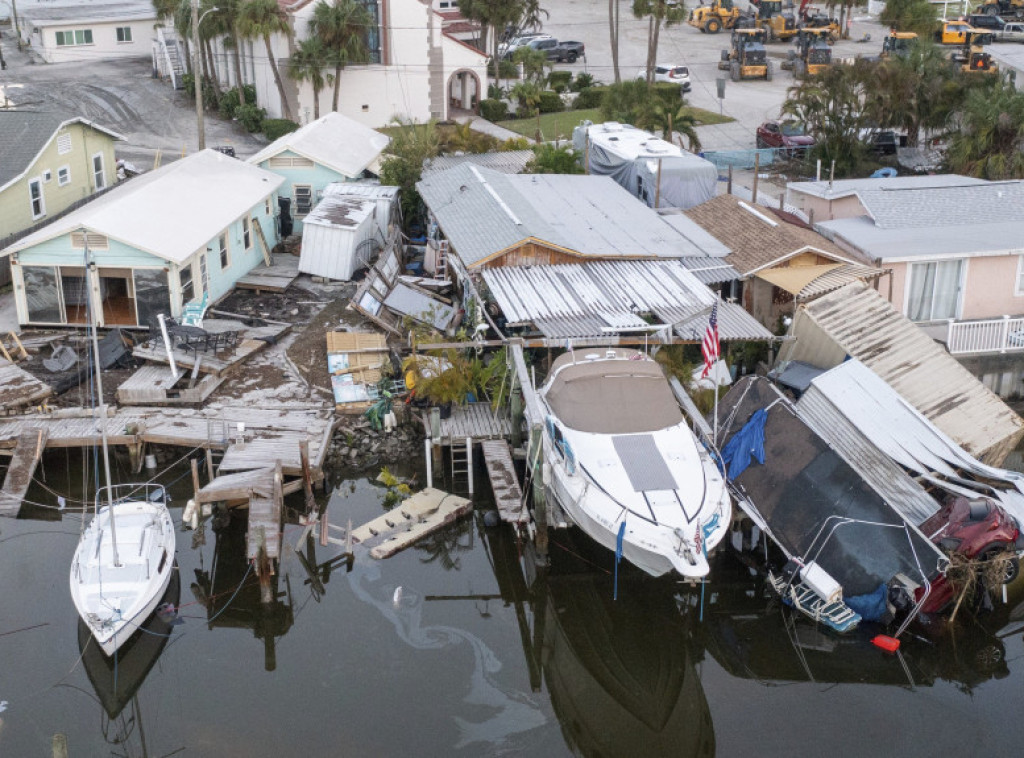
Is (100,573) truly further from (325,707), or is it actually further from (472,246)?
(472,246)

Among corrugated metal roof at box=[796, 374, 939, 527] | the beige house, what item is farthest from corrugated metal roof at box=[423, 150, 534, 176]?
corrugated metal roof at box=[796, 374, 939, 527]

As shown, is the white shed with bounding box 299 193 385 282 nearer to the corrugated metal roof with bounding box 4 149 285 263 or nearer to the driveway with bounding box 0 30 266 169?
the corrugated metal roof with bounding box 4 149 285 263

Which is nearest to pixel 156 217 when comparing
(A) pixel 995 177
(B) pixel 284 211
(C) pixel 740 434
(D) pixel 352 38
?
(B) pixel 284 211

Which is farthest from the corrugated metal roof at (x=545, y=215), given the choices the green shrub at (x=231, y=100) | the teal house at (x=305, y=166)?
the green shrub at (x=231, y=100)

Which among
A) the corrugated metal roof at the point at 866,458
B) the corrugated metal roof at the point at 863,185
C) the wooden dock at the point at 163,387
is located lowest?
the wooden dock at the point at 163,387

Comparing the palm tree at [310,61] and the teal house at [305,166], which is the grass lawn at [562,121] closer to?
the palm tree at [310,61]

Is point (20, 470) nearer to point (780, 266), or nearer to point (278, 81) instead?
point (780, 266)

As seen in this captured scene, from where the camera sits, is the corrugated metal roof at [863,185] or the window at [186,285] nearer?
the window at [186,285]

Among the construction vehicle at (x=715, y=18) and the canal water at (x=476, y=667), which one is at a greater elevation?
the construction vehicle at (x=715, y=18)
